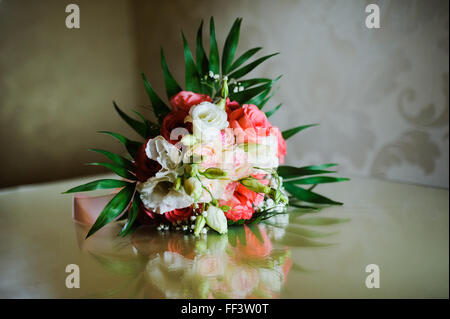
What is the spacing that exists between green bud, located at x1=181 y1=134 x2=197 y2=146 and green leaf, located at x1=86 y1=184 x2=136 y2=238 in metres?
0.15

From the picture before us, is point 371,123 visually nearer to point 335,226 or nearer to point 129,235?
point 335,226

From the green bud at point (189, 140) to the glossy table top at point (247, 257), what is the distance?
18cm

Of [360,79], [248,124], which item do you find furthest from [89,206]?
[360,79]

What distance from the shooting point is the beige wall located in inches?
43.9

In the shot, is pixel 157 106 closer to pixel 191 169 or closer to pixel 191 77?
pixel 191 77

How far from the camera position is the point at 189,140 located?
0.64 m

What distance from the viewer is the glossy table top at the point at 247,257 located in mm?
487

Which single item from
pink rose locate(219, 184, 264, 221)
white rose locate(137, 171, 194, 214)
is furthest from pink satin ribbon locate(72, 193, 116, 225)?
pink rose locate(219, 184, 264, 221)

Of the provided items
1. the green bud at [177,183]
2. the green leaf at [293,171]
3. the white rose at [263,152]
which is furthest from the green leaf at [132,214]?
the green leaf at [293,171]

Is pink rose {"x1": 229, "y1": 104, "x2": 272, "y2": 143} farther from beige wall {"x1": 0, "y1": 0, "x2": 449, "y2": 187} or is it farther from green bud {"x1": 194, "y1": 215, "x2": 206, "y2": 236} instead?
beige wall {"x1": 0, "y1": 0, "x2": 449, "y2": 187}

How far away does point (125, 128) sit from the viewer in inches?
83.9

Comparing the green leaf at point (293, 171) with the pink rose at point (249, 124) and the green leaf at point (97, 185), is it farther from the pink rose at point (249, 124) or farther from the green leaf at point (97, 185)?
the green leaf at point (97, 185)

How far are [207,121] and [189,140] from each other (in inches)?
1.9

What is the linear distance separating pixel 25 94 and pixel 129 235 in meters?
1.30
